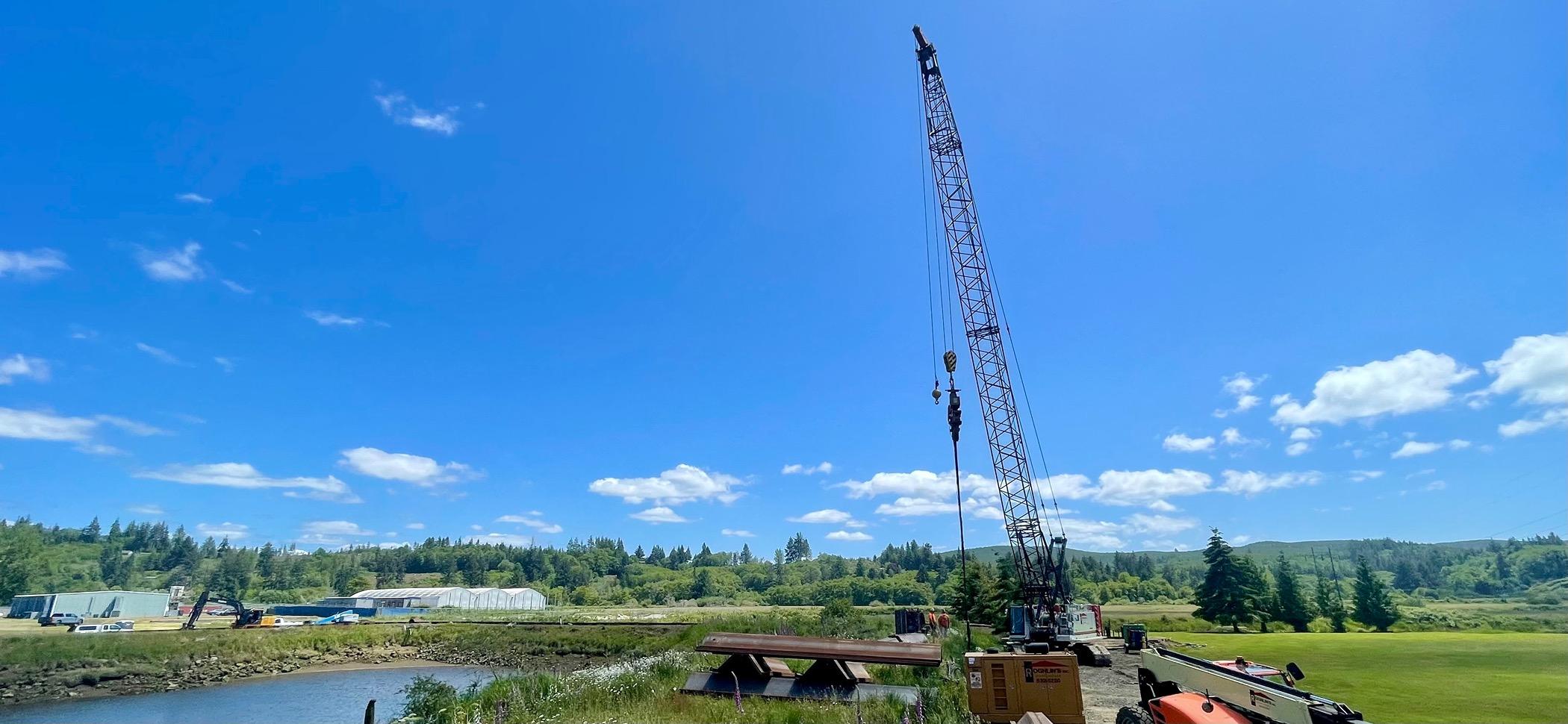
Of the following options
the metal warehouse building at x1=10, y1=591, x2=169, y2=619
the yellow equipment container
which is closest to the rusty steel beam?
the yellow equipment container

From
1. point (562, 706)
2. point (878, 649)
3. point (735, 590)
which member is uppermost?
point (878, 649)

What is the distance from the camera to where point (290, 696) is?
3177cm

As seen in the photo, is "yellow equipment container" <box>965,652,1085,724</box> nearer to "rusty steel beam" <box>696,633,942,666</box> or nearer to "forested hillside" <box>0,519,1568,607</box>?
"rusty steel beam" <box>696,633,942,666</box>

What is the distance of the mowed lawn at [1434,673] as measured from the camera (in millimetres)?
16219

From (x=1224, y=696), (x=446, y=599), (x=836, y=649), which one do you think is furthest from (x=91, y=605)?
(x=1224, y=696)

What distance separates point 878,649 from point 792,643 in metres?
1.87

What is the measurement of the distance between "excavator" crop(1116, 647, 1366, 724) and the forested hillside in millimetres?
88184

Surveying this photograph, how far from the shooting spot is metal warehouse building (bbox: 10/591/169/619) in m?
79.4

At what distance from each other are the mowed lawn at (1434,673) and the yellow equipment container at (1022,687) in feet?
35.2

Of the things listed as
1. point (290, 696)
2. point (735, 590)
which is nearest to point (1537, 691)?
point (290, 696)

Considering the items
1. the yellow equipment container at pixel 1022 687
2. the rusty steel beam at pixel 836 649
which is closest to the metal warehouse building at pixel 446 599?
the rusty steel beam at pixel 836 649

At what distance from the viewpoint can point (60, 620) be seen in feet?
227

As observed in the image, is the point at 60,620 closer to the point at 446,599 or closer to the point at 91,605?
the point at 91,605

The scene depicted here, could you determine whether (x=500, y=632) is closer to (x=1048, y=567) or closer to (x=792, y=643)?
(x=1048, y=567)
